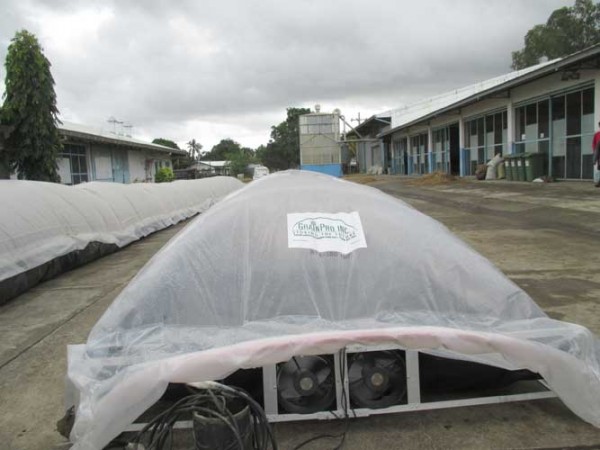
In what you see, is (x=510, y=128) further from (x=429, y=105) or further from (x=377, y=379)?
(x=429, y=105)

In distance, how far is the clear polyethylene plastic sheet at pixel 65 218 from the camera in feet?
21.5

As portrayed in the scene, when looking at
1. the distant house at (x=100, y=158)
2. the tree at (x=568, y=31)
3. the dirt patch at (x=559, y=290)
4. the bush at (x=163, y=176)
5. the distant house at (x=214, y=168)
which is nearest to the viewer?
the dirt patch at (x=559, y=290)

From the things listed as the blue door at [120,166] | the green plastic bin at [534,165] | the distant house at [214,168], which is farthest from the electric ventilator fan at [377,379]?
the distant house at [214,168]

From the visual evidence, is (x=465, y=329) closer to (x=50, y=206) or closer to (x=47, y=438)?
(x=47, y=438)

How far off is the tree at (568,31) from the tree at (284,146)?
4153 centimetres

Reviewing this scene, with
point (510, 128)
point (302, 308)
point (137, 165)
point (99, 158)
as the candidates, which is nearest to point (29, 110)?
point (99, 158)

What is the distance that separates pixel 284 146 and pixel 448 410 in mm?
84145

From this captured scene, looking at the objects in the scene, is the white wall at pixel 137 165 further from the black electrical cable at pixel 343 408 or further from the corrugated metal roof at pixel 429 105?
the black electrical cable at pixel 343 408

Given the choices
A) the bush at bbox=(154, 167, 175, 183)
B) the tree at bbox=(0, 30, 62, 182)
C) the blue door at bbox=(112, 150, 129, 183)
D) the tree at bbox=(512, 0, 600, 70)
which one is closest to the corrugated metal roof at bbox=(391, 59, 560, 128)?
the tree at bbox=(512, 0, 600, 70)

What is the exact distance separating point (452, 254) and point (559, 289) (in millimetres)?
2659

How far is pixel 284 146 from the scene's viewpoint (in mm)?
85812

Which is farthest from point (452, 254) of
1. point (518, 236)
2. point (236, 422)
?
point (518, 236)

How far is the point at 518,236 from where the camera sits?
8.32 metres

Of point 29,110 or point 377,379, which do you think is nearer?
point 377,379
